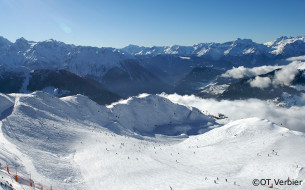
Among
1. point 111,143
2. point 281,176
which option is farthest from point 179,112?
point 281,176

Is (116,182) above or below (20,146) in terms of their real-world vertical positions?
below

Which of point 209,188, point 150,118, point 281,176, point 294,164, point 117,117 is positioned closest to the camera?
point 209,188

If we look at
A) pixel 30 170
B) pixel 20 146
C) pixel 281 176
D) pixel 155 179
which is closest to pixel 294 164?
pixel 281 176

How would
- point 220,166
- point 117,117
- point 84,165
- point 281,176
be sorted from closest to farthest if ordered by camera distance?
point 281,176 < point 220,166 < point 84,165 < point 117,117

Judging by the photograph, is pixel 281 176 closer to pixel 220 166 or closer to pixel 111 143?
pixel 220 166

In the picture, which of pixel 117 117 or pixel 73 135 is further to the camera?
pixel 117 117

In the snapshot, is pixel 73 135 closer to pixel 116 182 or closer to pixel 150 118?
pixel 116 182
